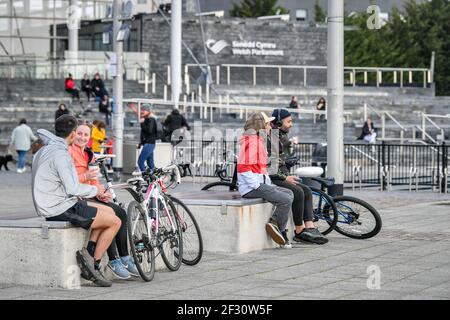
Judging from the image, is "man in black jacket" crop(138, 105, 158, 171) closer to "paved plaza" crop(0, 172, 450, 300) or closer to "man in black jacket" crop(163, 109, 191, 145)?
"man in black jacket" crop(163, 109, 191, 145)

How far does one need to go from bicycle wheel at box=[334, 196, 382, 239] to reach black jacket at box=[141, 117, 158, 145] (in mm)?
12706

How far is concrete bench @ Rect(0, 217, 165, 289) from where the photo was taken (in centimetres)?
1148

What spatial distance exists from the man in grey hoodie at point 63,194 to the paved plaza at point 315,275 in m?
0.31

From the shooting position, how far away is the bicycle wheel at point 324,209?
52.1 ft

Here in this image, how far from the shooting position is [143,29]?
58.2 m

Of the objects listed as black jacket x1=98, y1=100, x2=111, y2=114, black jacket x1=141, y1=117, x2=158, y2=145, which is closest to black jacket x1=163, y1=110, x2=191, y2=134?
black jacket x1=141, y1=117, x2=158, y2=145

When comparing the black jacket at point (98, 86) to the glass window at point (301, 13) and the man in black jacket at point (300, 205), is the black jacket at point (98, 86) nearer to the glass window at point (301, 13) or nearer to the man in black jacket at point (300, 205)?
the man in black jacket at point (300, 205)

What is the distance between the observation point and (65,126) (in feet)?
38.4

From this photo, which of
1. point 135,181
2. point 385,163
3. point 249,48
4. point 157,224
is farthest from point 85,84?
point 157,224

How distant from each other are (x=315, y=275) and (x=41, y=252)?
2.64 meters

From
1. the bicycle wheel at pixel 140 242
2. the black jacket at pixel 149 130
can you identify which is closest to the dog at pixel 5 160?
the black jacket at pixel 149 130

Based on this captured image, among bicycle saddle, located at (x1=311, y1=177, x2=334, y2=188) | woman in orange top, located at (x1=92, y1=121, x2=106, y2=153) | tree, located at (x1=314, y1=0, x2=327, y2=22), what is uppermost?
tree, located at (x1=314, y1=0, x2=327, y2=22)
